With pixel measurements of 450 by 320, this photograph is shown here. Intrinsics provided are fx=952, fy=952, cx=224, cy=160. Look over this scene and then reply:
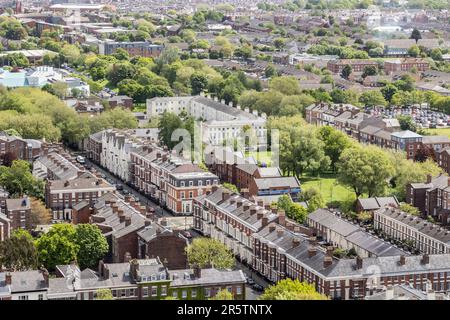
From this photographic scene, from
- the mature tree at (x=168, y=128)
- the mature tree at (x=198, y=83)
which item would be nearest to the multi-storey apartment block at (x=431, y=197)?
the mature tree at (x=168, y=128)

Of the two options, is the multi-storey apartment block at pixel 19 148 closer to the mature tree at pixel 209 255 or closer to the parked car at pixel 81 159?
the parked car at pixel 81 159

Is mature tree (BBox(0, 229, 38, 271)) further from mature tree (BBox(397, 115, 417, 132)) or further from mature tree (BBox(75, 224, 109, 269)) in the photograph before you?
mature tree (BBox(397, 115, 417, 132))

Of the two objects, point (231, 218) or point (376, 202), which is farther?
point (376, 202)

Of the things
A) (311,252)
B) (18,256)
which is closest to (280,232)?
(311,252)

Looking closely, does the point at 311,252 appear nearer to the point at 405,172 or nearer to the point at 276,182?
the point at 276,182

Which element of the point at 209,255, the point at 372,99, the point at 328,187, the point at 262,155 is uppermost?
the point at 209,255
